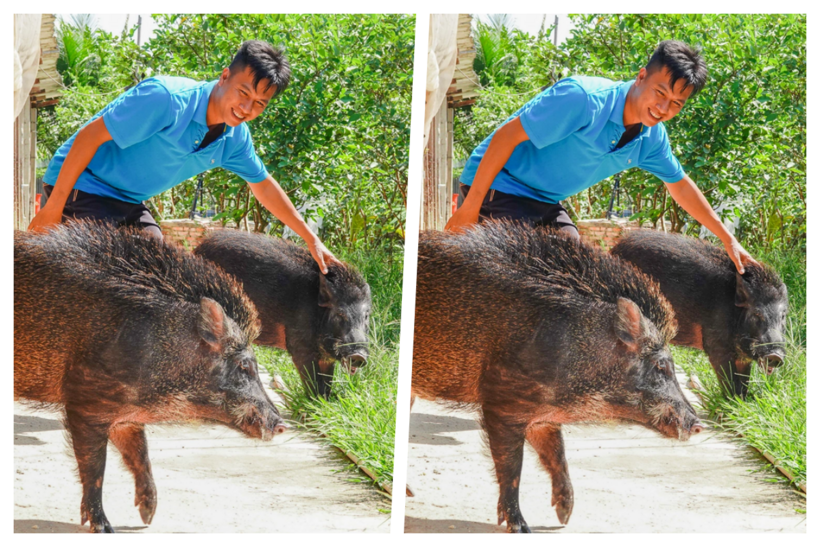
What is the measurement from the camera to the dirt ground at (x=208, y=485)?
10.2 ft

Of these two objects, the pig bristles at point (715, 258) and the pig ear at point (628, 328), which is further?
the pig bristles at point (715, 258)

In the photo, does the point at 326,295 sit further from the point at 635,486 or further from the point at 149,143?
the point at 635,486

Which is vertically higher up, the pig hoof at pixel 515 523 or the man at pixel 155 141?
the man at pixel 155 141

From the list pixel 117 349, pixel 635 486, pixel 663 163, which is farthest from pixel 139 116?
pixel 635 486

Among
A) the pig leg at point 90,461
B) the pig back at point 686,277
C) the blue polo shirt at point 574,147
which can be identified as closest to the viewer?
the pig leg at point 90,461

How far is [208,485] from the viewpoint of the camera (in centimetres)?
321

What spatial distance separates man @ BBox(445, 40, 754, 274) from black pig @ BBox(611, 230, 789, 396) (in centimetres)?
10

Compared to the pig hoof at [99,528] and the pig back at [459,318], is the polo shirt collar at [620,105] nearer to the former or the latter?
the pig back at [459,318]

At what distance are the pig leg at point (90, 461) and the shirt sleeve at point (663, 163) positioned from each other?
2423 millimetres

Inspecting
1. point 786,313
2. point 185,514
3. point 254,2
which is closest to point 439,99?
point 254,2

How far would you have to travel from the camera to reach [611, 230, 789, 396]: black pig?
329 cm

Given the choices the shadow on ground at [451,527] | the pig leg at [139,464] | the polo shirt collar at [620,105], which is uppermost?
the polo shirt collar at [620,105]

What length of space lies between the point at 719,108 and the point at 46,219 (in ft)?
9.06

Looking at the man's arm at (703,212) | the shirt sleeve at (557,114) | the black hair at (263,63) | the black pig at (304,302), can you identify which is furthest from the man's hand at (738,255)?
the black hair at (263,63)
